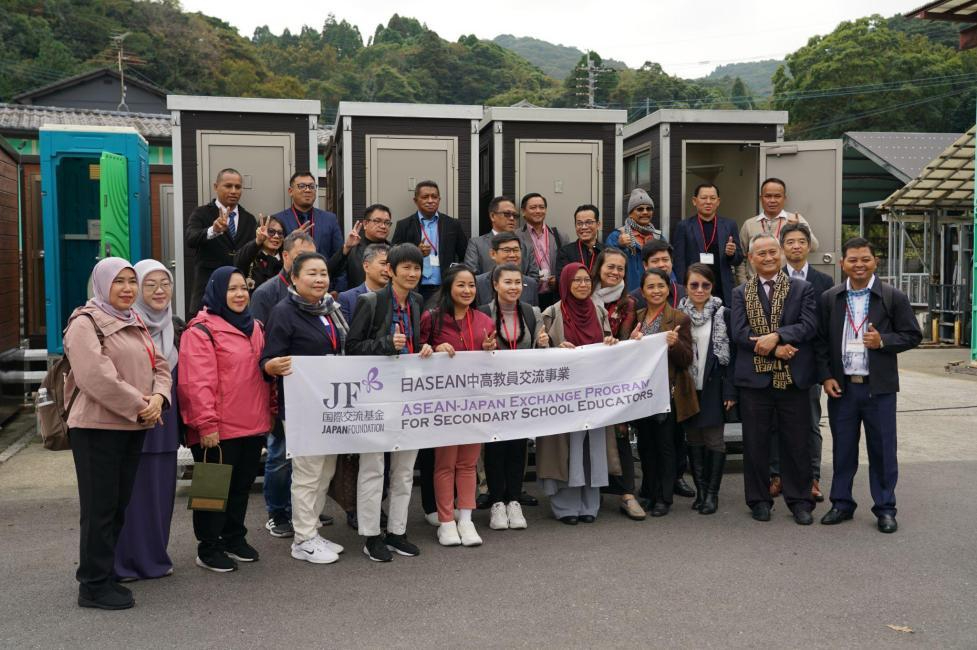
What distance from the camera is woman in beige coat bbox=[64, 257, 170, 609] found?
165 inches

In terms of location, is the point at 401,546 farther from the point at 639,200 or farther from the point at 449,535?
the point at 639,200

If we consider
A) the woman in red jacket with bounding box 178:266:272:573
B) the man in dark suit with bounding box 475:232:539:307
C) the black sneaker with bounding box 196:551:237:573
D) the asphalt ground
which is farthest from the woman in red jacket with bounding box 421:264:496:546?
the black sneaker with bounding box 196:551:237:573

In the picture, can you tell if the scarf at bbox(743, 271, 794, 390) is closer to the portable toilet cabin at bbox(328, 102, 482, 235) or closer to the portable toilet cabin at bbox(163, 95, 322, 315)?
A: the portable toilet cabin at bbox(328, 102, 482, 235)

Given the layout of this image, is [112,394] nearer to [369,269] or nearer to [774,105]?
[369,269]

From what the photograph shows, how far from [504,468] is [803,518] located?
78.2 inches

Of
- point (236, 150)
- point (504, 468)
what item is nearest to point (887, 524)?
point (504, 468)

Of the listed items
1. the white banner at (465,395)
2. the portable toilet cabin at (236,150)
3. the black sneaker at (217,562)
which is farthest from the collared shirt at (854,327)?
the portable toilet cabin at (236,150)

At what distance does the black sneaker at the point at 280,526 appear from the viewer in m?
5.55

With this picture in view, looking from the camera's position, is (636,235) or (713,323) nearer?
(713,323)

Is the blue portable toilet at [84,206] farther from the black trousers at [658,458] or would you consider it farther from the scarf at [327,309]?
the black trousers at [658,458]

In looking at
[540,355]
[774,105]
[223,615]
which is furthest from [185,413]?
[774,105]

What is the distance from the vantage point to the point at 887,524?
5.56 meters

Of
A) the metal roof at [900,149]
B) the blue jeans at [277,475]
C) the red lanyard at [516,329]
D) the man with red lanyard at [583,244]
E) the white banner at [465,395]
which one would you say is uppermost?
the metal roof at [900,149]

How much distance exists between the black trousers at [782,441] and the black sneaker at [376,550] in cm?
251
